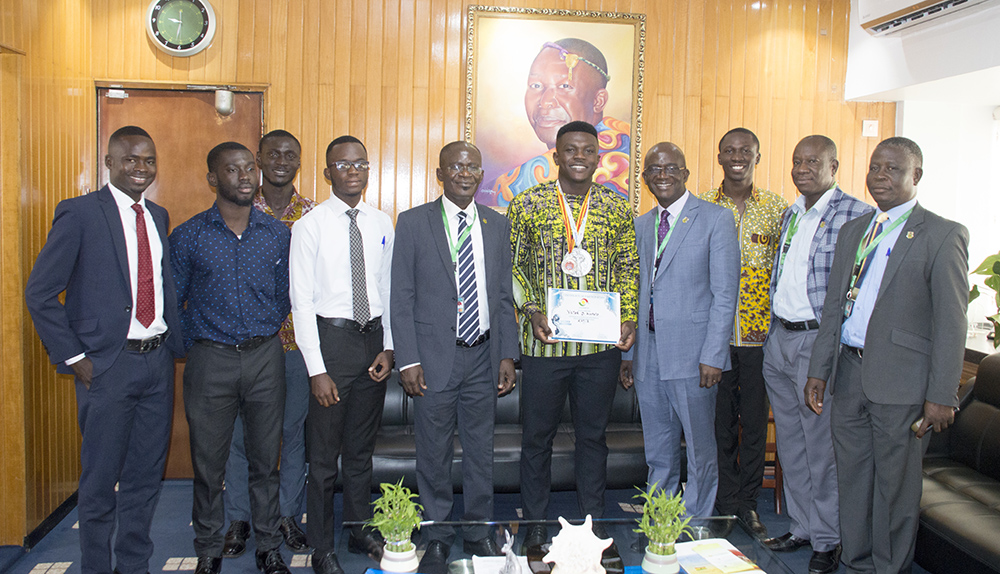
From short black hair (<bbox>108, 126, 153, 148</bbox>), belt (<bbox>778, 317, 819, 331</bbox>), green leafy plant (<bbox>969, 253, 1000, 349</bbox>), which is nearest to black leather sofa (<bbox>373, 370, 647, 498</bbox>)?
belt (<bbox>778, 317, 819, 331</bbox>)

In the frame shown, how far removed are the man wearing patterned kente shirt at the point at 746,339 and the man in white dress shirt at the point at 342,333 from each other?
184cm

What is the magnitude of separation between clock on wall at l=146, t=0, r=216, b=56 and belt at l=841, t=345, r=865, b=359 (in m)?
4.31

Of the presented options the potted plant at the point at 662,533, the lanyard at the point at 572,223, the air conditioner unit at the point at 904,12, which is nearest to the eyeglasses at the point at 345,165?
the lanyard at the point at 572,223

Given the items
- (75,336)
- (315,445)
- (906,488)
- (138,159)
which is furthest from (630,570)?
(138,159)

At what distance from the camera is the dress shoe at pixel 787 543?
10.6ft

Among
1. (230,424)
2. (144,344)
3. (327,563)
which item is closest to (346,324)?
(230,424)

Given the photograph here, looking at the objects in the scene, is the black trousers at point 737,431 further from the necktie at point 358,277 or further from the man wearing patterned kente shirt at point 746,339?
the necktie at point 358,277

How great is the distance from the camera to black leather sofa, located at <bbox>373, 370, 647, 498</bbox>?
146 inches

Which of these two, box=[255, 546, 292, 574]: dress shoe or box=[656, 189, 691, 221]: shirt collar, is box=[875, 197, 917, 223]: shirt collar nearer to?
box=[656, 189, 691, 221]: shirt collar

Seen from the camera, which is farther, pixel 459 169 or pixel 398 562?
pixel 459 169

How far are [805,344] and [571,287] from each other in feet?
3.79

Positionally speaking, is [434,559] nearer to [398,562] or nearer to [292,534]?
[398,562]

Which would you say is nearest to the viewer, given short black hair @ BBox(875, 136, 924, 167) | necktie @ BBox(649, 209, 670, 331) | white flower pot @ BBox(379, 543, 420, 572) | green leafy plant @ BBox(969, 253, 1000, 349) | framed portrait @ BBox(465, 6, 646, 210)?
white flower pot @ BBox(379, 543, 420, 572)

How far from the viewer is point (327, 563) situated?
9.59 ft
